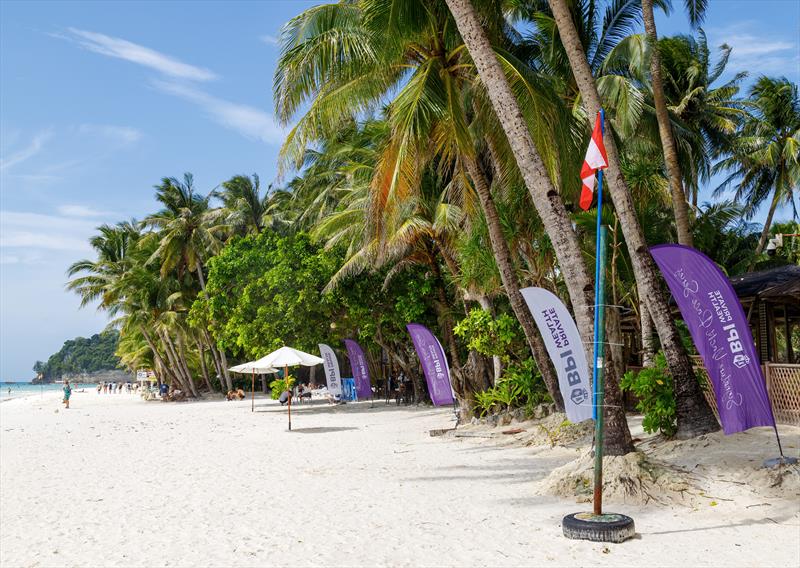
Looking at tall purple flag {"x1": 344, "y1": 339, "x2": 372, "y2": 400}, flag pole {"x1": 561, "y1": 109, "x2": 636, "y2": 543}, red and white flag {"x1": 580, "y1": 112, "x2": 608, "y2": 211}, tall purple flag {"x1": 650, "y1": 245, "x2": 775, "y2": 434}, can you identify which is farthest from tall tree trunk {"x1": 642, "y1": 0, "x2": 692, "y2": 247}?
tall purple flag {"x1": 344, "y1": 339, "x2": 372, "y2": 400}

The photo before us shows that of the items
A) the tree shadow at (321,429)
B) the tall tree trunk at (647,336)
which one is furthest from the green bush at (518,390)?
the tree shadow at (321,429)

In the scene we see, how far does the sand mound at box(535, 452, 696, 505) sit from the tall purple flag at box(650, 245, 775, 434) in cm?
117

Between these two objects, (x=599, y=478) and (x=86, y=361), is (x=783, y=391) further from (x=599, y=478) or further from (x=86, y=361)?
(x=86, y=361)

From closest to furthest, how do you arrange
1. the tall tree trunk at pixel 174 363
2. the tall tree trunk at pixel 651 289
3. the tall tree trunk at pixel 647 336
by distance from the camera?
1. the tall tree trunk at pixel 651 289
2. the tall tree trunk at pixel 647 336
3. the tall tree trunk at pixel 174 363

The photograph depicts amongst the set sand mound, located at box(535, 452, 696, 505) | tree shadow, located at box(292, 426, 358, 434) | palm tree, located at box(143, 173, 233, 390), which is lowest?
tree shadow, located at box(292, 426, 358, 434)

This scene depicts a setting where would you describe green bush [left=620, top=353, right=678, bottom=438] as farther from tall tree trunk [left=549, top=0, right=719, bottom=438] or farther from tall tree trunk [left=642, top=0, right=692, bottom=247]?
tall tree trunk [left=642, top=0, right=692, bottom=247]

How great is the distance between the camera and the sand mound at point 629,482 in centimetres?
767

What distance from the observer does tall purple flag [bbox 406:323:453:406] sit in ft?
56.1

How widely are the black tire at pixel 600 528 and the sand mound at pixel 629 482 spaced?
131 cm

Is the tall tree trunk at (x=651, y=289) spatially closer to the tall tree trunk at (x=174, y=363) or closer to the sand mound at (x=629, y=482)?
the sand mound at (x=629, y=482)

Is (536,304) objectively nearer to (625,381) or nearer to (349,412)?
→ (625,381)

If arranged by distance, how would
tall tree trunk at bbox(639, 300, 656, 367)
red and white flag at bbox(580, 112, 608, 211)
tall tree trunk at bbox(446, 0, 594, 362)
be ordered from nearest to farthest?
1. red and white flag at bbox(580, 112, 608, 211)
2. tall tree trunk at bbox(446, 0, 594, 362)
3. tall tree trunk at bbox(639, 300, 656, 367)

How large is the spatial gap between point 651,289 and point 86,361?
17888 cm

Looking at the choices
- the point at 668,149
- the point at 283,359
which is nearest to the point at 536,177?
the point at 668,149
